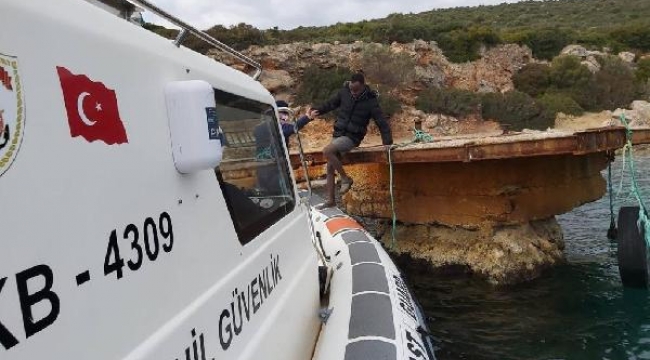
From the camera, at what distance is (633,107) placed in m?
26.3

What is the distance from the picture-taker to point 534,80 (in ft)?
96.4

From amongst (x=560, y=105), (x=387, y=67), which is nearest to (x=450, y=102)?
(x=387, y=67)

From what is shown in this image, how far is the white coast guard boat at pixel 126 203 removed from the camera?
4.00 feet

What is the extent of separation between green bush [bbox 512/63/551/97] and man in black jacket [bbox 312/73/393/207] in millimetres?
23296

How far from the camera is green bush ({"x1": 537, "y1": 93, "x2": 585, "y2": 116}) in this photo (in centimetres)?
2505

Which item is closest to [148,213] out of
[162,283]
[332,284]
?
[162,283]

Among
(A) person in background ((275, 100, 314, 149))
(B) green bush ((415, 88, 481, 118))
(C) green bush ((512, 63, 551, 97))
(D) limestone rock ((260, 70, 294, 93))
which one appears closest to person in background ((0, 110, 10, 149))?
(A) person in background ((275, 100, 314, 149))

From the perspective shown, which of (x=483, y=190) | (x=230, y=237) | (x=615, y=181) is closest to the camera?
(x=230, y=237)

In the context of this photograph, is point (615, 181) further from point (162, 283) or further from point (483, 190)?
point (162, 283)

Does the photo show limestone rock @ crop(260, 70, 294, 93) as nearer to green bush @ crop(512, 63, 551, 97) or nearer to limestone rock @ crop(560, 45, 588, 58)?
green bush @ crop(512, 63, 551, 97)

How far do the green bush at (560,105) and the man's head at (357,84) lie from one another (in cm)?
1930

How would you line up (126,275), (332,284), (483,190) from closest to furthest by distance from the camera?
(126,275) → (332,284) → (483,190)

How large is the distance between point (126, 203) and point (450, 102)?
24.1 m

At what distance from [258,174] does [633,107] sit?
91.9ft
